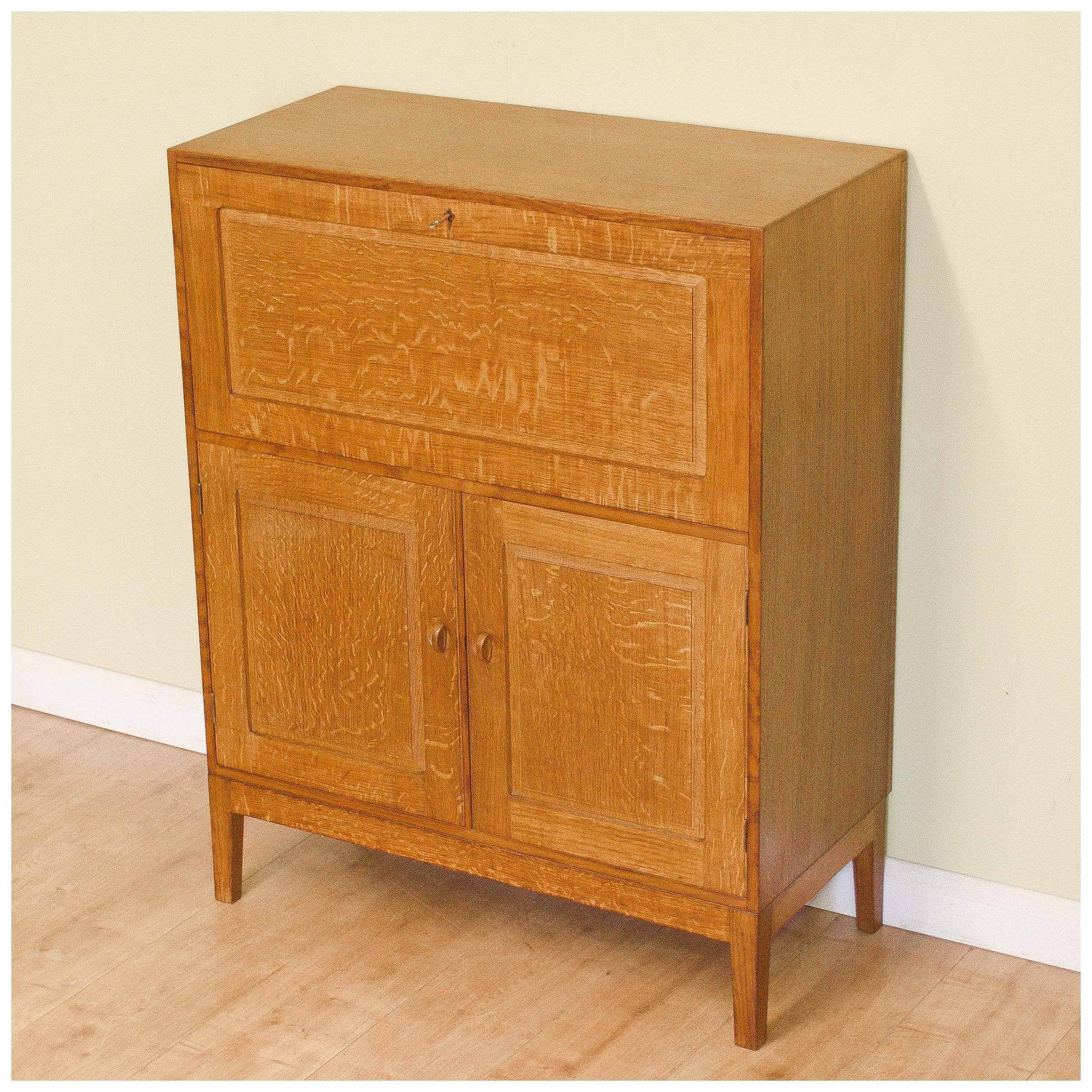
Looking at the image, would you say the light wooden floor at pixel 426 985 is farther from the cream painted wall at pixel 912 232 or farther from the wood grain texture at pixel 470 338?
the wood grain texture at pixel 470 338

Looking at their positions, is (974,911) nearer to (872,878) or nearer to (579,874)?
(872,878)

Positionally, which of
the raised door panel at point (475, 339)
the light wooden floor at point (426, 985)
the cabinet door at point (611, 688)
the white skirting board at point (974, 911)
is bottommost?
the light wooden floor at point (426, 985)

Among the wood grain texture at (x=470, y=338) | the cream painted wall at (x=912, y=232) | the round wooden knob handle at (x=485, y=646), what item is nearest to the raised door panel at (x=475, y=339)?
the wood grain texture at (x=470, y=338)

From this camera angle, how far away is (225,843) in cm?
279

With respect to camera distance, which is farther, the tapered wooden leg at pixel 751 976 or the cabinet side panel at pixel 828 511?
the tapered wooden leg at pixel 751 976

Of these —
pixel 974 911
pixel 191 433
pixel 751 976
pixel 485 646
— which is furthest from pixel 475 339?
pixel 974 911

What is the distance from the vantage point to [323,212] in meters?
2.35

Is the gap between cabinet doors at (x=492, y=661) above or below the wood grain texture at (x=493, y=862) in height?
above

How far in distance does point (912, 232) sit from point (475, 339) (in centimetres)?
61

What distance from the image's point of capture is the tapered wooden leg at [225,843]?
278cm

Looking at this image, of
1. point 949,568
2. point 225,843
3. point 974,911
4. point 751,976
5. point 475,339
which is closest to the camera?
point 475,339

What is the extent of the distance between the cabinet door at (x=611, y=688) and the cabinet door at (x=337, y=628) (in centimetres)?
6

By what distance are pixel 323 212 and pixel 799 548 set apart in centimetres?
76

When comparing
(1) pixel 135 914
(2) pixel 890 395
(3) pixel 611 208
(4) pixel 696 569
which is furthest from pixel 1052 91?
(1) pixel 135 914
